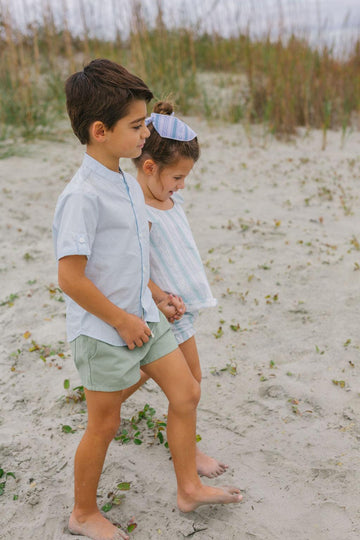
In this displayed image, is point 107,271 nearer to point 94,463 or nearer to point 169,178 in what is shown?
point 169,178

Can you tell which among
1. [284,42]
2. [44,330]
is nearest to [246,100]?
[284,42]

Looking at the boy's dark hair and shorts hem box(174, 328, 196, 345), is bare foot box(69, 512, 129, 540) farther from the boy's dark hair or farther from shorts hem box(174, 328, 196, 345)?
the boy's dark hair

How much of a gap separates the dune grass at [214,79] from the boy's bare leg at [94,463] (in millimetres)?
5500

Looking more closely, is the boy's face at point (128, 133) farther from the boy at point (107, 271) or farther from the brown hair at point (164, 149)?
the brown hair at point (164, 149)

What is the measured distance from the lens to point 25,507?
7.22 ft

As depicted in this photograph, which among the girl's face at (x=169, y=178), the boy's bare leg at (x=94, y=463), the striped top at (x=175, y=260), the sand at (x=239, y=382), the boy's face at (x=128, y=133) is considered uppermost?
the boy's face at (x=128, y=133)

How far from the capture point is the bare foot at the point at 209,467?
2373 mm

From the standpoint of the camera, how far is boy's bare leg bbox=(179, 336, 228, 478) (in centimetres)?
228

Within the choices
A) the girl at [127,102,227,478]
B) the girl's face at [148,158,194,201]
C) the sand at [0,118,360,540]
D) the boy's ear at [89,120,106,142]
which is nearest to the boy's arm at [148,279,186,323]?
the girl at [127,102,227,478]

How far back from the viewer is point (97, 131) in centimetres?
174

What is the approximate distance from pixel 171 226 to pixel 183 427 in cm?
74

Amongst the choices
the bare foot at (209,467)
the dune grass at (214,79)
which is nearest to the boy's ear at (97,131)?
the bare foot at (209,467)

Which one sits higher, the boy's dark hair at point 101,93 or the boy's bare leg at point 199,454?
the boy's dark hair at point 101,93

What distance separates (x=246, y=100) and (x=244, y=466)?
637cm
